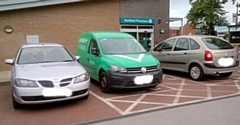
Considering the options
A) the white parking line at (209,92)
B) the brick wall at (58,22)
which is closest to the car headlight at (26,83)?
the white parking line at (209,92)

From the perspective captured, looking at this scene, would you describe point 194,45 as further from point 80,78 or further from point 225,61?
point 80,78

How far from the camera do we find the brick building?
1028cm

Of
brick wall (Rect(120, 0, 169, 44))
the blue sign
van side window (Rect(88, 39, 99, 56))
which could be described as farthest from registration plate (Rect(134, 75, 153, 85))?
brick wall (Rect(120, 0, 169, 44))

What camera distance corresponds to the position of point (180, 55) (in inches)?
302

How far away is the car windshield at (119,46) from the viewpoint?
20.6 ft

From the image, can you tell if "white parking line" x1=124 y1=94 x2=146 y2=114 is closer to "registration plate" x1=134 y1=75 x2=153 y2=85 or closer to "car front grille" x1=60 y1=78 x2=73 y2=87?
"registration plate" x1=134 y1=75 x2=153 y2=85

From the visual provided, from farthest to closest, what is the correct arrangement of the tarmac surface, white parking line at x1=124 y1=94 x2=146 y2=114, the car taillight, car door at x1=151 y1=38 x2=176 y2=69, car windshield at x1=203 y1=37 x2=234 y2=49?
car door at x1=151 y1=38 x2=176 y2=69, car windshield at x1=203 y1=37 x2=234 y2=49, the car taillight, white parking line at x1=124 y1=94 x2=146 y2=114, the tarmac surface

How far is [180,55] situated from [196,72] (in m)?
0.85

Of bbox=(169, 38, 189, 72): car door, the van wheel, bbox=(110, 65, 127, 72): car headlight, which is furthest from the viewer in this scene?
bbox=(169, 38, 189, 72): car door

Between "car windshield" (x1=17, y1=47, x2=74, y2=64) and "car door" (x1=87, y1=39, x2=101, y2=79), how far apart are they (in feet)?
2.74

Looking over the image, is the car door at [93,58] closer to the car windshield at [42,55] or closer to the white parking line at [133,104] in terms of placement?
the car windshield at [42,55]

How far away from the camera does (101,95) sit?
5719mm

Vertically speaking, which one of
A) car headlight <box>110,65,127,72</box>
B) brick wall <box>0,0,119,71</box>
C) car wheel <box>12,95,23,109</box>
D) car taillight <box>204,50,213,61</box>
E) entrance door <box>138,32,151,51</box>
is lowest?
car wheel <box>12,95,23,109</box>

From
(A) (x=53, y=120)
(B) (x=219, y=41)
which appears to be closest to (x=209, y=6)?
(B) (x=219, y=41)
